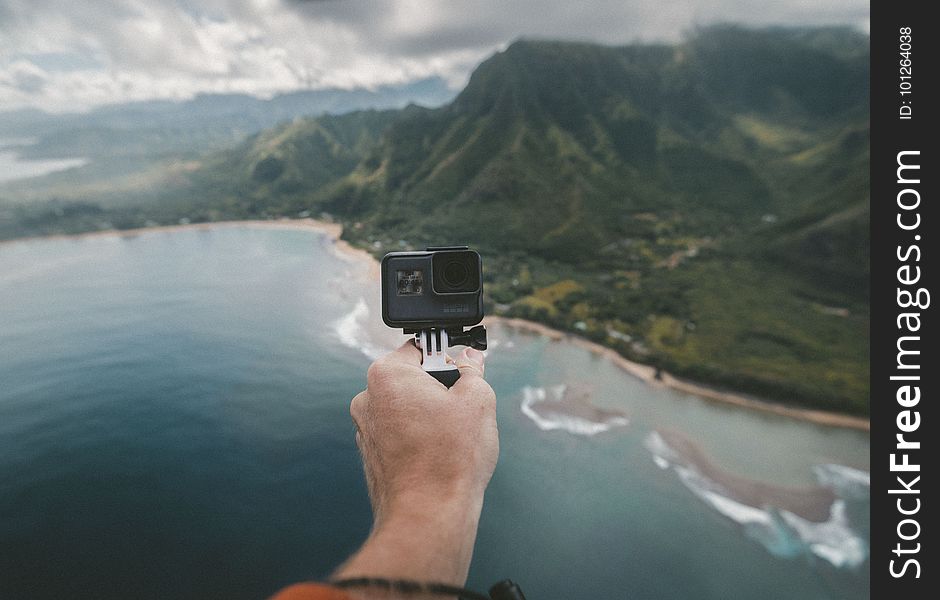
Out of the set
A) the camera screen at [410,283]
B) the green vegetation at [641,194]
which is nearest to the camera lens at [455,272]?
the camera screen at [410,283]

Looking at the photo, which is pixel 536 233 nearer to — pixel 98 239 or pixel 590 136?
pixel 590 136

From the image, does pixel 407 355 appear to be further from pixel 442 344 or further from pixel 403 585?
pixel 403 585

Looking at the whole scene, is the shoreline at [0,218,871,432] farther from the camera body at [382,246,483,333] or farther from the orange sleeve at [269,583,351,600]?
the orange sleeve at [269,583,351,600]

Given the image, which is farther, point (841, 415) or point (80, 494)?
point (841, 415)

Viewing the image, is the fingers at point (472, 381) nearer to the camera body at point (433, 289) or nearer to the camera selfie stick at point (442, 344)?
the camera selfie stick at point (442, 344)

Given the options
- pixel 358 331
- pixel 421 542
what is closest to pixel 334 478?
pixel 358 331
